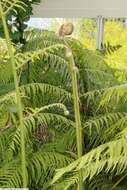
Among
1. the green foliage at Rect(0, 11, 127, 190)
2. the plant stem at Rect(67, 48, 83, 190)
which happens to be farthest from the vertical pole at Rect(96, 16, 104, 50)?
the plant stem at Rect(67, 48, 83, 190)

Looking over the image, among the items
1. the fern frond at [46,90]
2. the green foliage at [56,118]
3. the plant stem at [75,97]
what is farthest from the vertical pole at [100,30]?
the plant stem at [75,97]

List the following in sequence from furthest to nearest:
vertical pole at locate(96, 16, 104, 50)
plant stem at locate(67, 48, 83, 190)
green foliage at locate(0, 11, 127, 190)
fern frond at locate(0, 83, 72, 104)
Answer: vertical pole at locate(96, 16, 104, 50), fern frond at locate(0, 83, 72, 104), green foliage at locate(0, 11, 127, 190), plant stem at locate(67, 48, 83, 190)

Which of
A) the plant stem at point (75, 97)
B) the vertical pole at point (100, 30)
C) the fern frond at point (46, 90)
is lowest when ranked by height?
the vertical pole at point (100, 30)

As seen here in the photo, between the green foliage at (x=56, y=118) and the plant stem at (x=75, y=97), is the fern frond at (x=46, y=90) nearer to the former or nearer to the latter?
the green foliage at (x=56, y=118)

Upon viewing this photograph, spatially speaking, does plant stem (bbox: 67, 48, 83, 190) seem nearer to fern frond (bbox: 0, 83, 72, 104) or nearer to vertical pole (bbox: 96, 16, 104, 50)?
fern frond (bbox: 0, 83, 72, 104)

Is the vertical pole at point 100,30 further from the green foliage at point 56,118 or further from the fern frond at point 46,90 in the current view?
the fern frond at point 46,90

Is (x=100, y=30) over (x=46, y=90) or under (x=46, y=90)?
under

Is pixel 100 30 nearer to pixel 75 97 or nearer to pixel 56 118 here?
pixel 56 118

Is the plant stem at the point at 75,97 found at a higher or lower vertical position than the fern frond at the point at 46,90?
higher

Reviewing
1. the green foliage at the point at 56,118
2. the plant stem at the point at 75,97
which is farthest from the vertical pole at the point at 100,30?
the plant stem at the point at 75,97

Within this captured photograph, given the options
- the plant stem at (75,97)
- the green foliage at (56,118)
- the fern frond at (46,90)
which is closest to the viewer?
the plant stem at (75,97)

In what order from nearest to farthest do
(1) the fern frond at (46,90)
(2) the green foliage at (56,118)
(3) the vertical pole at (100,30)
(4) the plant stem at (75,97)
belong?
(4) the plant stem at (75,97)
(2) the green foliage at (56,118)
(1) the fern frond at (46,90)
(3) the vertical pole at (100,30)

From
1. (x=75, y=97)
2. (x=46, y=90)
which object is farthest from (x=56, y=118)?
(x=75, y=97)

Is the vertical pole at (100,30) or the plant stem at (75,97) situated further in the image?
the vertical pole at (100,30)
